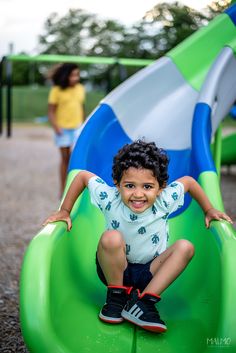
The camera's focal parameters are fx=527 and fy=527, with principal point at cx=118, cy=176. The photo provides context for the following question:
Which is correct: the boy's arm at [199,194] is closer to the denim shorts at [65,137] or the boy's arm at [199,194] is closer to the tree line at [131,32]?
the tree line at [131,32]

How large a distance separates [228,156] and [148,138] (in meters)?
2.50

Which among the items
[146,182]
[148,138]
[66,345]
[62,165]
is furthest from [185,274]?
[62,165]

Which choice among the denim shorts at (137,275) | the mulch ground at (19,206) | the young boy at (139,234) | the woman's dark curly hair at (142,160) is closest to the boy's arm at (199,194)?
the young boy at (139,234)

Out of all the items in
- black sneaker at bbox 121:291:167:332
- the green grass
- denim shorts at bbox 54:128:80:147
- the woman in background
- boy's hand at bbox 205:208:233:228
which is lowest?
black sneaker at bbox 121:291:167:332

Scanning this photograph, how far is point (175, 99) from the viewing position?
3.01 metres

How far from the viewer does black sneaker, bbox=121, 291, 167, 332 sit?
1570 millimetres

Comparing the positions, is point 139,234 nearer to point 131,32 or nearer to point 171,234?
point 171,234

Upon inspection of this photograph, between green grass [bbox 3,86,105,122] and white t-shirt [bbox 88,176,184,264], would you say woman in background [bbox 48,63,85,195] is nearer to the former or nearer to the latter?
white t-shirt [bbox 88,176,184,264]

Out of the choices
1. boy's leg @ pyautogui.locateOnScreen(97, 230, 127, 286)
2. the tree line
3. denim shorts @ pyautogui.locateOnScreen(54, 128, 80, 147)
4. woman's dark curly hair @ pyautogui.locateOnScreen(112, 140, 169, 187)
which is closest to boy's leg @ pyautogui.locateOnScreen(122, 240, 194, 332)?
boy's leg @ pyautogui.locateOnScreen(97, 230, 127, 286)

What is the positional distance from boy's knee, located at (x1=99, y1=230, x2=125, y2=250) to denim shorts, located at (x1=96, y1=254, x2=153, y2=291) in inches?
4.5

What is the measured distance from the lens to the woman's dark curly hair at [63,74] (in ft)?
13.0

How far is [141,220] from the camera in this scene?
175 cm

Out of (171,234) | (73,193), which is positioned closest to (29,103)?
(171,234)

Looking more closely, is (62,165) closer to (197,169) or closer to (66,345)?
(197,169)
